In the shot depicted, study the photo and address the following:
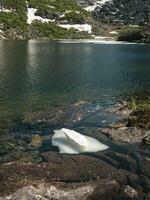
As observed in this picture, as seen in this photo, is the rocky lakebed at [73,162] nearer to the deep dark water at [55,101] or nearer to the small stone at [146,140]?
the small stone at [146,140]

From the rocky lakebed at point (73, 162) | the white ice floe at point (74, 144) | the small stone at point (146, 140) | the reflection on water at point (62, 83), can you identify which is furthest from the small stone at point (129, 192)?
the reflection on water at point (62, 83)

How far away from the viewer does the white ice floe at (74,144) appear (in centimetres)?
3325

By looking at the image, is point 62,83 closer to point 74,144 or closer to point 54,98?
point 54,98

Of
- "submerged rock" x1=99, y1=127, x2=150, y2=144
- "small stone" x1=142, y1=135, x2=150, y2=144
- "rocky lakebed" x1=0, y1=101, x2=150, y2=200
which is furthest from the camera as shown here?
"submerged rock" x1=99, y1=127, x2=150, y2=144

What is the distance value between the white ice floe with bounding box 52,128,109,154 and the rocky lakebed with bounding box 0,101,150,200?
Answer: 0.73 m

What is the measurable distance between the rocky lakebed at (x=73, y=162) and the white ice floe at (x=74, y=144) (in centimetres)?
73

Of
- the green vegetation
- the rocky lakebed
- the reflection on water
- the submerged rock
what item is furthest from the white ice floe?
the reflection on water

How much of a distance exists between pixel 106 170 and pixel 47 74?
2258 inches

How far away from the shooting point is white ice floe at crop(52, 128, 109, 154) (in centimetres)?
3325

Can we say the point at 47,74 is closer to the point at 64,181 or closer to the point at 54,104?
the point at 54,104

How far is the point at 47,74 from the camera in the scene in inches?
3327

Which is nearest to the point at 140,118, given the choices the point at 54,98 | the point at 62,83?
the point at 54,98

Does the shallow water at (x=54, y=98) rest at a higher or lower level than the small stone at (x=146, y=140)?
lower

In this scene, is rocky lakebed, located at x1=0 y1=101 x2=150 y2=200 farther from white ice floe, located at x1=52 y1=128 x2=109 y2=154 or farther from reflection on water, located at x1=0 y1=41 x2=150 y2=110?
reflection on water, located at x1=0 y1=41 x2=150 y2=110
